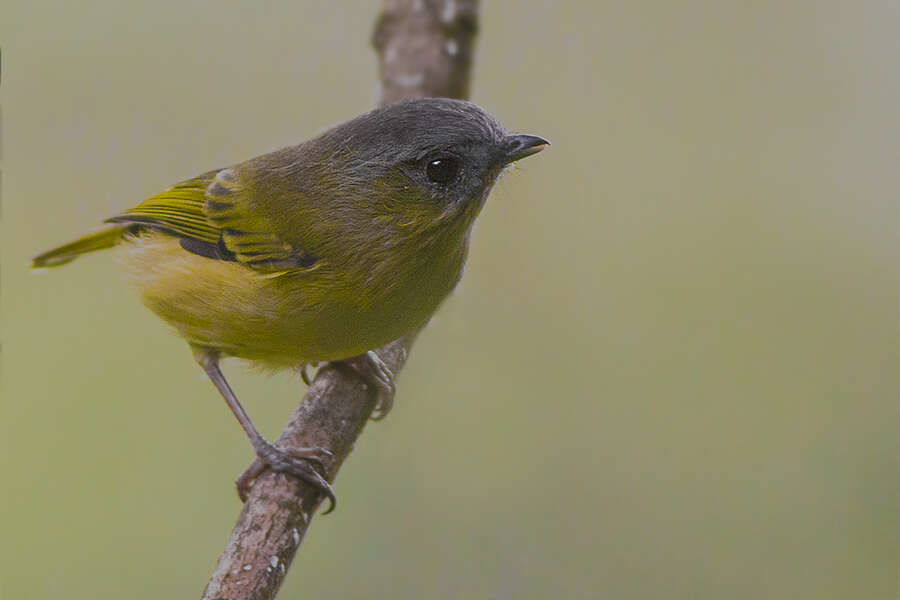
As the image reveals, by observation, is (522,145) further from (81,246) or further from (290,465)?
(81,246)

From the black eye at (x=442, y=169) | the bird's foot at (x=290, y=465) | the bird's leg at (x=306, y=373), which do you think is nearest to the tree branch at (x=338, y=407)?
the bird's foot at (x=290, y=465)

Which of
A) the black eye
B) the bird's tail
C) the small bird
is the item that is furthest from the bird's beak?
the bird's tail

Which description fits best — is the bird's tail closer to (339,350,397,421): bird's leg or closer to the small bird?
the small bird

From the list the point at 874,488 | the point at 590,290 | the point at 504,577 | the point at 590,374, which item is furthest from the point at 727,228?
the point at 504,577

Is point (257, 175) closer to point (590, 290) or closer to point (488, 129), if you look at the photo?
point (488, 129)

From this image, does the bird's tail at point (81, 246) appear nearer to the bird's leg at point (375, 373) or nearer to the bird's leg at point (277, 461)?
the bird's leg at point (277, 461)

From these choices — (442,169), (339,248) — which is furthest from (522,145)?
(339,248)
